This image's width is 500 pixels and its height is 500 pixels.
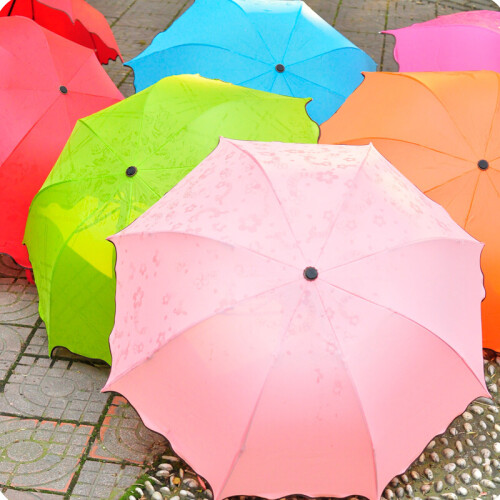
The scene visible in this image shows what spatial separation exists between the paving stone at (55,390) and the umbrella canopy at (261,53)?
2141 mm

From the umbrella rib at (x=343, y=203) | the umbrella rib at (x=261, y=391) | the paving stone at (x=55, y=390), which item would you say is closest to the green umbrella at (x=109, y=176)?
the paving stone at (x=55, y=390)

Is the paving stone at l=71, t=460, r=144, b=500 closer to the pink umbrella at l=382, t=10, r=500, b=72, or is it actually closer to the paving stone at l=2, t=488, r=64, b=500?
the paving stone at l=2, t=488, r=64, b=500

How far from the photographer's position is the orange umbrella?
13.0ft

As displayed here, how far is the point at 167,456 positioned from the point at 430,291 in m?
1.70

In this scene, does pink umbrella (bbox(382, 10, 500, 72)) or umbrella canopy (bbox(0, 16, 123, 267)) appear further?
pink umbrella (bbox(382, 10, 500, 72))

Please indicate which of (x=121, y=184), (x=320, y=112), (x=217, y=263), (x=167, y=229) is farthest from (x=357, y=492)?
(x=320, y=112)

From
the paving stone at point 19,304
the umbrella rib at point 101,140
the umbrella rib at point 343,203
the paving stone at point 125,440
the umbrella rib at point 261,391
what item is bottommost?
the paving stone at point 125,440

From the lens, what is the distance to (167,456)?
13.0 ft

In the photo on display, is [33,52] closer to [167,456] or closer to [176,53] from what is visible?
→ [176,53]

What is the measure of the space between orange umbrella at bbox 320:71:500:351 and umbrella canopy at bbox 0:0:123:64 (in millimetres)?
2122

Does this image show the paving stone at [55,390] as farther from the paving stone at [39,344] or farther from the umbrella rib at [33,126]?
the umbrella rib at [33,126]

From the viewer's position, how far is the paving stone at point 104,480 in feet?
12.5

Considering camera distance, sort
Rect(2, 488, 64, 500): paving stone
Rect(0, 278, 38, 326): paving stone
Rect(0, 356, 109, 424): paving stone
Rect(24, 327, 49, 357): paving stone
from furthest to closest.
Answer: Rect(0, 278, 38, 326): paving stone
Rect(24, 327, 49, 357): paving stone
Rect(0, 356, 109, 424): paving stone
Rect(2, 488, 64, 500): paving stone

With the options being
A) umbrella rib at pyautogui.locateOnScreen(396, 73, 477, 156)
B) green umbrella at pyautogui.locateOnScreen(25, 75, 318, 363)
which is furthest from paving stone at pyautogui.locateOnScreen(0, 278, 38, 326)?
umbrella rib at pyautogui.locateOnScreen(396, 73, 477, 156)
